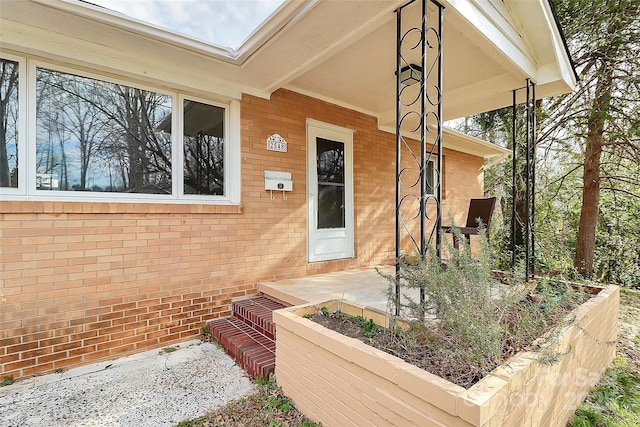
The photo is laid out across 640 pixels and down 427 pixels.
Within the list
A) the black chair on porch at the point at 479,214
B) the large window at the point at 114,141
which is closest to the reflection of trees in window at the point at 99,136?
the large window at the point at 114,141

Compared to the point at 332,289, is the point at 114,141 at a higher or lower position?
higher

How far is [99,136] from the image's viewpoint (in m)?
3.05

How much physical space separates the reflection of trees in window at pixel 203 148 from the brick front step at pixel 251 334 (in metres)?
1.50

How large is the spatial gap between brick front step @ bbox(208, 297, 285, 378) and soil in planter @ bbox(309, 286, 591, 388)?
0.74m

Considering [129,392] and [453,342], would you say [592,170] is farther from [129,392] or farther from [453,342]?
[129,392]

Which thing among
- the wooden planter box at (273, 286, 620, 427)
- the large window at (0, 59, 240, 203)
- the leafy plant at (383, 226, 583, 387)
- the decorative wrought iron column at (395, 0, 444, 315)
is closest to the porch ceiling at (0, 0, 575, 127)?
the decorative wrought iron column at (395, 0, 444, 315)

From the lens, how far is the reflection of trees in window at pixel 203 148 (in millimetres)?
3574

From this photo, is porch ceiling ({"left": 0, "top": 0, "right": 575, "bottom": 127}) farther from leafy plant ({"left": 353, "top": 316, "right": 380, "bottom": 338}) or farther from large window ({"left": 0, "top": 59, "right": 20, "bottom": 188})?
leafy plant ({"left": 353, "top": 316, "right": 380, "bottom": 338})

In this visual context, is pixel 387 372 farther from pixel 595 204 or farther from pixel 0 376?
pixel 595 204

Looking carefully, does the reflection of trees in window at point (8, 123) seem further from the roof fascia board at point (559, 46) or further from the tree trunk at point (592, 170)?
the tree trunk at point (592, 170)

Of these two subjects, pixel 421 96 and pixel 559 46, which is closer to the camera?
pixel 421 96

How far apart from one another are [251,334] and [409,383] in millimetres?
2084

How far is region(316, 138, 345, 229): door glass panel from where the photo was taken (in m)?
4.75

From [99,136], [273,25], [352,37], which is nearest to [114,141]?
[99,136]
